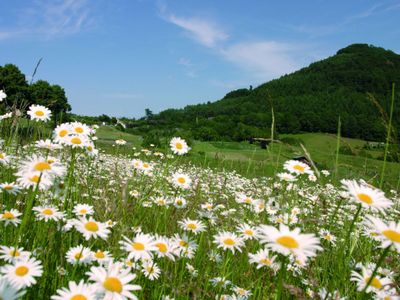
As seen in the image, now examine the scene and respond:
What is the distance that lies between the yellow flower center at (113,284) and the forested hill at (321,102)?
43297 millimetres

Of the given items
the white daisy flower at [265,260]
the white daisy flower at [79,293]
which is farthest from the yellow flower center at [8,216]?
the white daisy flower at [265,260]

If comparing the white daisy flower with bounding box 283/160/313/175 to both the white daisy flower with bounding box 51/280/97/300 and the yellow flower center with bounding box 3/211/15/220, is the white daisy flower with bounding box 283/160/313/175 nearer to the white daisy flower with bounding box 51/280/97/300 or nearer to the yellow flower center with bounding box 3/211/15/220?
the white daisy flower with bounding box 51/280/97/300

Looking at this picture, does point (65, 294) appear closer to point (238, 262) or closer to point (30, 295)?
point (30, 295)

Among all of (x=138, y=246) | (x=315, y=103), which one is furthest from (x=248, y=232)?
(x=315, y=103)

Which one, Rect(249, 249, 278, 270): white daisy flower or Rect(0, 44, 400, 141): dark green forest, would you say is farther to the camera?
Rect(0, 44, 400, 141): dark green forest

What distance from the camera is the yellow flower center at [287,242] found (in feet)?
4.32

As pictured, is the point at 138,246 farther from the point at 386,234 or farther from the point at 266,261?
the point at 386,234

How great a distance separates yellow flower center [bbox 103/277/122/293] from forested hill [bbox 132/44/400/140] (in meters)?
43.3

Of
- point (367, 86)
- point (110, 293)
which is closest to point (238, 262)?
point (110, 293)

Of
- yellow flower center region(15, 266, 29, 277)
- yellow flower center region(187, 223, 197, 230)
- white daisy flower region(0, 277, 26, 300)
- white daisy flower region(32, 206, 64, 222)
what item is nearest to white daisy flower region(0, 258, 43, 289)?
yellow flower center region(15, 266, 29, 277)

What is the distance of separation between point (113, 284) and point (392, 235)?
3.60 ft

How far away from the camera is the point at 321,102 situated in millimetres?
91688

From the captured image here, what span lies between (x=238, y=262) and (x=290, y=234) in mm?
1823

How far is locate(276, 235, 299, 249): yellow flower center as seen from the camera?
51.8 inches
